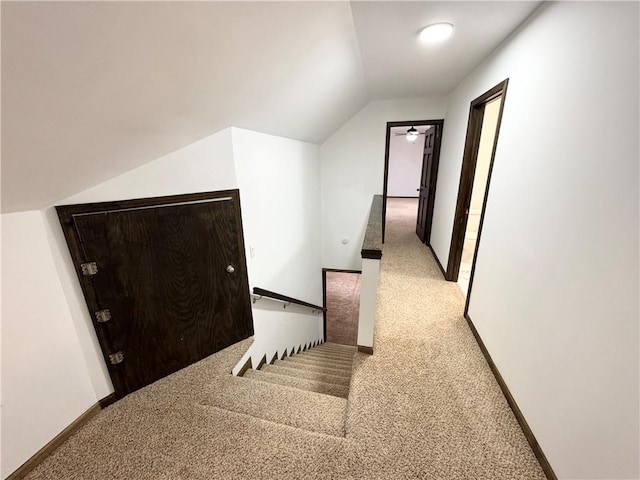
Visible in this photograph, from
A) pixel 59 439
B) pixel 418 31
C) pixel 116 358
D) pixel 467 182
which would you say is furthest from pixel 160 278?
pixel 467 182

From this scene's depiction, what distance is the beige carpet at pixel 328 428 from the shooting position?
1275 mm

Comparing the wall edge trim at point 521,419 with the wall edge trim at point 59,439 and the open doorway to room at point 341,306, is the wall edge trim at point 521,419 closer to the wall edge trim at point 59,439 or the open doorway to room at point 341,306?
the wall edge trim at point 59,439

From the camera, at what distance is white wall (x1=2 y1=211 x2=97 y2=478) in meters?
1.23

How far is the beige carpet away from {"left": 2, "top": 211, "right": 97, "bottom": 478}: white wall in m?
Result: 0.18

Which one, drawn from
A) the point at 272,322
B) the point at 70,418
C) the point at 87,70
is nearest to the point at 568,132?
the point at 87,70

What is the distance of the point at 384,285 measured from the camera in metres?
2.91

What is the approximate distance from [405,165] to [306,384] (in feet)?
25.9

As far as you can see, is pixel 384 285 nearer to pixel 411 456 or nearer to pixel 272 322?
pixel 272 322

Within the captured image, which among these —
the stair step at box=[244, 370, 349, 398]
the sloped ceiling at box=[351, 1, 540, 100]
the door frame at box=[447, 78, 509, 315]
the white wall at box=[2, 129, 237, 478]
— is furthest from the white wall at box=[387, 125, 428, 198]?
the white wall at box=[2, 129, 237, 478]

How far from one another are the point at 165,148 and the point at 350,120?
310 cm

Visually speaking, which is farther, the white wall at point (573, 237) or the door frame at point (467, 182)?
the door frame at point (467, 182)

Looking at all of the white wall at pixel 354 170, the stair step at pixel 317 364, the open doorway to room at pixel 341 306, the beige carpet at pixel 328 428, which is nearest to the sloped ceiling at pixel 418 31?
the white wall at pixel 354 170

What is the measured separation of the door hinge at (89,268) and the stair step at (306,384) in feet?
4.57

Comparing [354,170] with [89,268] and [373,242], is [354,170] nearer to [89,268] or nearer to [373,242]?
[373,242]
